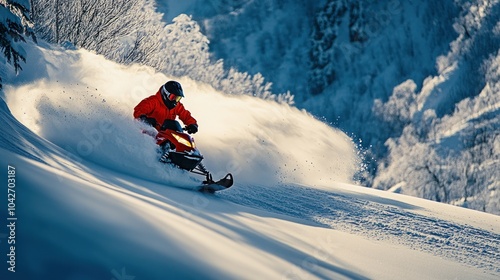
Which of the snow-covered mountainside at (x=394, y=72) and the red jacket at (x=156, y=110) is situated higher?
the snow-covered mountainside at (x=394, y=72)

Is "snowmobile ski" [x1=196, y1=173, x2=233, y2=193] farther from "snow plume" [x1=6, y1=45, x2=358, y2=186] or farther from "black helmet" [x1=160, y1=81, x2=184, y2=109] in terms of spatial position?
"black helmet" [x1=160, y1=81, x2=184, y2=109]

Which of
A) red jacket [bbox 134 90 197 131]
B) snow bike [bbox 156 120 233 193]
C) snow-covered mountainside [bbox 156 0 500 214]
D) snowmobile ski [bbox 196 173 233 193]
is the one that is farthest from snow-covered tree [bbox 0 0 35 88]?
snow-covered mountainside [bbox 156 0 500 214]

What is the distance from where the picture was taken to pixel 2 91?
30.8ft

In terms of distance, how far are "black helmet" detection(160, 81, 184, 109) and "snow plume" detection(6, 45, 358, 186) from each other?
557 mm

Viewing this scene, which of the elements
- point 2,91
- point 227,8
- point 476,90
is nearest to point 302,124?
point 2,91

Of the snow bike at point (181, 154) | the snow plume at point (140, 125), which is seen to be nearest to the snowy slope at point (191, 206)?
the snow plume at point (140, 125)

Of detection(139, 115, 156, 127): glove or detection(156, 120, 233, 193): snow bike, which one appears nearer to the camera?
detection(156, 120, 233, 193): snow bike

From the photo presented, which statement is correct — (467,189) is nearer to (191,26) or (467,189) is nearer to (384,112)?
(384,112)

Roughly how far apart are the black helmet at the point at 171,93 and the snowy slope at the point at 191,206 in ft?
1.98

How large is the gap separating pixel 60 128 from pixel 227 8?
133ft

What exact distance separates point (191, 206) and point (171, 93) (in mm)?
3044

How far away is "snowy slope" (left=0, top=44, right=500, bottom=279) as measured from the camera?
2756 millimetres

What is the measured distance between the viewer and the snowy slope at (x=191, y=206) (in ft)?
9.04

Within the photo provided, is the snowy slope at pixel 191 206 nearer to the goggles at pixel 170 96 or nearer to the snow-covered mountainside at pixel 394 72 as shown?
the goggles at pixel 170 96
